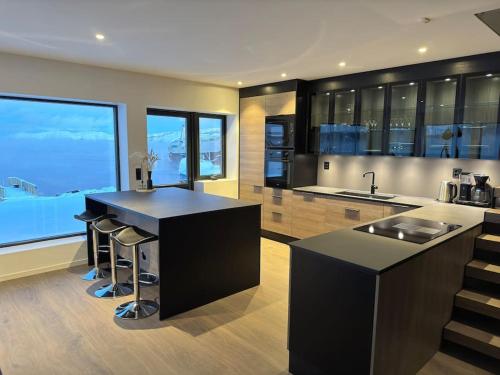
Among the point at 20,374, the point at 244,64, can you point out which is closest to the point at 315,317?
the point at 20,374

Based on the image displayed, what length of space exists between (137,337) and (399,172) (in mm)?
3732

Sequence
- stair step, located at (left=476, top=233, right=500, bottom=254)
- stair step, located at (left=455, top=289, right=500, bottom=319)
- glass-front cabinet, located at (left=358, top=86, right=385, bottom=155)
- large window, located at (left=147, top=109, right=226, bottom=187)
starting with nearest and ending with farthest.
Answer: stair step, located at (left=455, top=289, right=500, bottom=319), stair step, located at (left=476, top=233, right=500, bottom=254), glass-front cabinet, located at (left=358, top=86, right=385, bottom=155), large window, located at (left=147, top=109, right=226, bottom=187)

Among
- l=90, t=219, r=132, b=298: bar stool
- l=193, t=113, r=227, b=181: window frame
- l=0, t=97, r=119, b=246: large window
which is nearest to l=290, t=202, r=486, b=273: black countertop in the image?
l=90, t=219, r=132, b=298: bar stool

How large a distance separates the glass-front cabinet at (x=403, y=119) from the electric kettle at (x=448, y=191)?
1.71ft

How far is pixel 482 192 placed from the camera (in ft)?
11.9

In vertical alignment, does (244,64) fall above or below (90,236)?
above

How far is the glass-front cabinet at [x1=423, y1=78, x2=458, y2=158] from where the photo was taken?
12.4 feet

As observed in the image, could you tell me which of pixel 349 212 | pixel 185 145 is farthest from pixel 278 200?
pixel 185 145

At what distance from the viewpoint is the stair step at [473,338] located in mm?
2377

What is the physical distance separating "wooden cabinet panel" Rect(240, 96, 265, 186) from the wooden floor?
2458 mm

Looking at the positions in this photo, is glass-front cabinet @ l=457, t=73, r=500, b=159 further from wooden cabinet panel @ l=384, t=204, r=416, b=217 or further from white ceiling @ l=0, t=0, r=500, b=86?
wooden cabinet panel @ l=384, t=204, r=416, b=217

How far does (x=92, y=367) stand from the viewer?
94.1 inches

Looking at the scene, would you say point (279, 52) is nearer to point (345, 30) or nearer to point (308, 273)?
point (345, 30)

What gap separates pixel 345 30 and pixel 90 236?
3.79 metres
